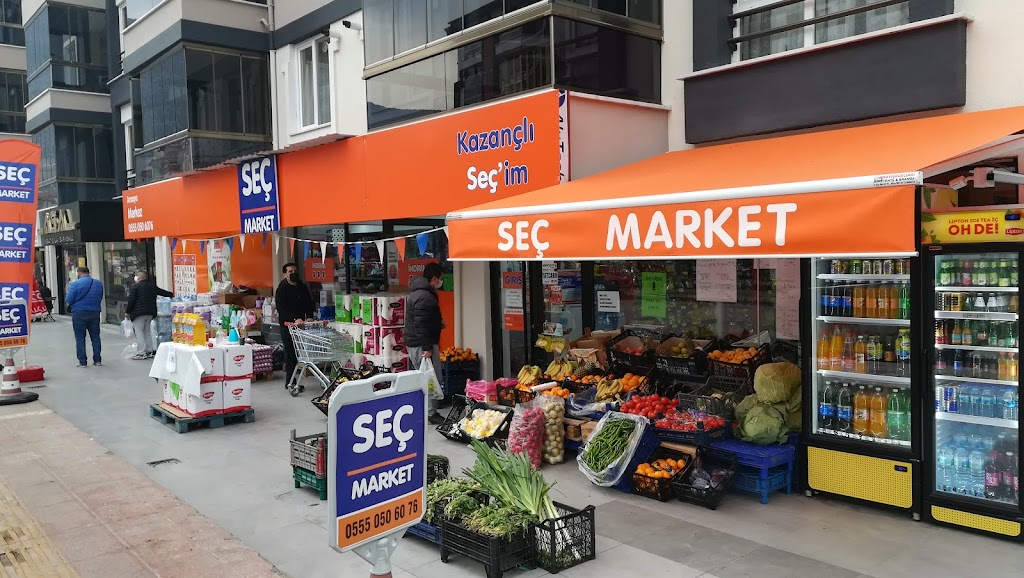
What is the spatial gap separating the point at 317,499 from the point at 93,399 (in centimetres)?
712

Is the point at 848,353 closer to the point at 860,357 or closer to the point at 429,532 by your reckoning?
the point at 860,357

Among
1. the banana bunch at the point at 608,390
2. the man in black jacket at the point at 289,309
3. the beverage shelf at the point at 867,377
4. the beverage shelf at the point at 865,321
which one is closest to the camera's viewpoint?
the beverage shelf at the point at 865,321

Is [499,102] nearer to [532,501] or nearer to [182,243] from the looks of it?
[532,501]

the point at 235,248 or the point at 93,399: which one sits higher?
the point at 235,248

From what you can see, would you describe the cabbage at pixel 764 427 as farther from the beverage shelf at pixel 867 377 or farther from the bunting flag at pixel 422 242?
the bunting flag at pixel 422 242

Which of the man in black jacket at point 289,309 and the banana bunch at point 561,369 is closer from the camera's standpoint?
the banana bunch at point 561,369

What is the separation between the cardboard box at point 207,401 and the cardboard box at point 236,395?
5 cm

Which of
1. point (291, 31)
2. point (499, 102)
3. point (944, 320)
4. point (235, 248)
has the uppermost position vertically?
point (291, 31)

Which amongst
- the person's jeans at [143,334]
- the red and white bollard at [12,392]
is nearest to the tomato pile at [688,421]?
the red and white bollard at [12,392]

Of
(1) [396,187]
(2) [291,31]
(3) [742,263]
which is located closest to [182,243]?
(2) [291,31]

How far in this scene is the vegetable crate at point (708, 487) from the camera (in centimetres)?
623

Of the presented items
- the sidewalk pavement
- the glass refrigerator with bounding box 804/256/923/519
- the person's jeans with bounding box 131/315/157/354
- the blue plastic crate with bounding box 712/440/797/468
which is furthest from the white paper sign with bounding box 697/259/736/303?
the person's jeans with bounding box 131/315/157/354

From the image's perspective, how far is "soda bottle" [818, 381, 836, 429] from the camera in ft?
21.2

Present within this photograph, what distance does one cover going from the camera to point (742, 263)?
8078 millimetres
